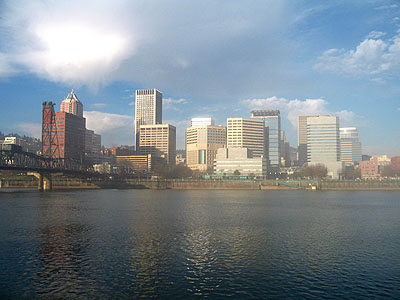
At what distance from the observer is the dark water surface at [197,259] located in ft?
80.4

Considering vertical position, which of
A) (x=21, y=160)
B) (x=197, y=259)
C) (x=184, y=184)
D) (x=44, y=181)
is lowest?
(x=184, y=184)

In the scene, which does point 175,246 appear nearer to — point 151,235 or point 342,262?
point 151,235

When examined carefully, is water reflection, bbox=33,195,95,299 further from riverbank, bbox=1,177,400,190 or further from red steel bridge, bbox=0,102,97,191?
riverbank, bbox=1,177,400,190

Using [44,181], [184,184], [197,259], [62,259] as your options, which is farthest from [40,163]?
[197,259]

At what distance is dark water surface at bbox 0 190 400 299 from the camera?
2450cm

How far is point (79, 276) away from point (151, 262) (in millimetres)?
6297

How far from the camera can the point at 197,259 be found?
106 ft

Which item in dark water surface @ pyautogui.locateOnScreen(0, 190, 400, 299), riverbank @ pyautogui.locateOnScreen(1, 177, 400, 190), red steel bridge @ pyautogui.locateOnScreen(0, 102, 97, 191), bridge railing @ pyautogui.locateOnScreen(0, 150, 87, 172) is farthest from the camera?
riverbank @ pyautogui.locateOnScreen(1, 177, 400, 190)

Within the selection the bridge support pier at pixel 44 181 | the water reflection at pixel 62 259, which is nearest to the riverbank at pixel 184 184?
the bridge support pier at pixel 44 181

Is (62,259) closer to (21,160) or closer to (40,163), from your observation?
(21,160)

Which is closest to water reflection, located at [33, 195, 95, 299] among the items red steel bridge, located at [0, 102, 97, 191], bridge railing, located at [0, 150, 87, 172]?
red steel bridge, located at [0, 102, 97, 191]

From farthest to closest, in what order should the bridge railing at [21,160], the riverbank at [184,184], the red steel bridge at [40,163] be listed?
the riverbank at [184,184], the red steel bridge at [40,163], the bridge railing at [21,160]

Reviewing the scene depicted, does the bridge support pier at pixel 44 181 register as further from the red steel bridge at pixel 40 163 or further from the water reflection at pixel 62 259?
the water reflection at pixel 62 259

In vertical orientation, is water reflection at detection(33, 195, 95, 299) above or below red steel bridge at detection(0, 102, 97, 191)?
below
